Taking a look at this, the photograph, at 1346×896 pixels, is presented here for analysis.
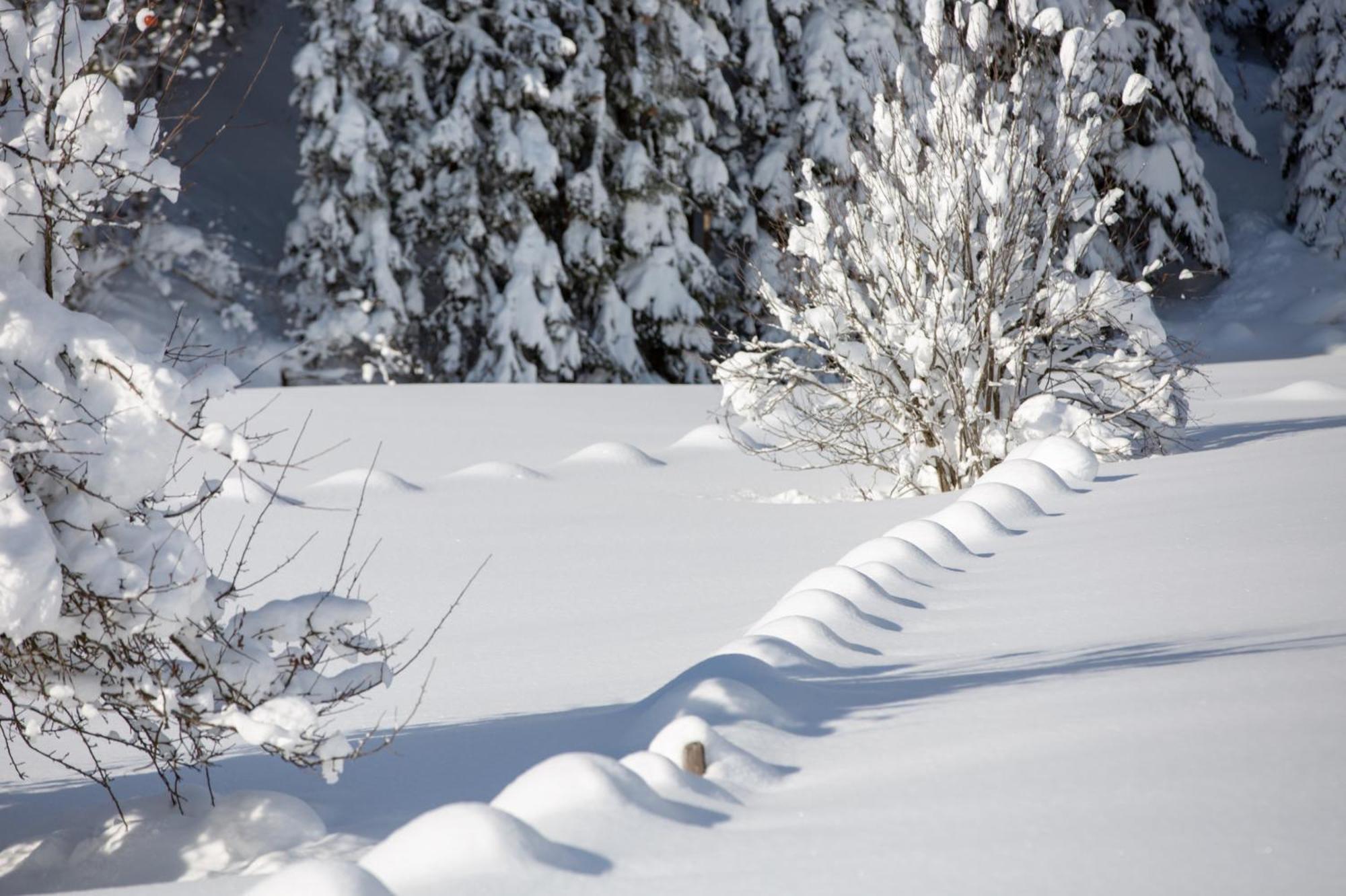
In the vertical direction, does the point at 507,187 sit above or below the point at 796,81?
below

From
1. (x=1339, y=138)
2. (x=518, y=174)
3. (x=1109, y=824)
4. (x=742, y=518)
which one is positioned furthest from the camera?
(x=1339, y=138)

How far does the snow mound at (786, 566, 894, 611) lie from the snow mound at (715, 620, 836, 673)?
1.47ft

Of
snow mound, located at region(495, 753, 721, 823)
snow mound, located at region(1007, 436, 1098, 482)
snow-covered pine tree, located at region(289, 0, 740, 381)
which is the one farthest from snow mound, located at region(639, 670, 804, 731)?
snow-covered pine tree, located at region(289, 0, 740, 381)

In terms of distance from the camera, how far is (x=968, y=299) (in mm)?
6871

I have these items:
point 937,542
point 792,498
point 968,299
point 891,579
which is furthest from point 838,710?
point 792,498

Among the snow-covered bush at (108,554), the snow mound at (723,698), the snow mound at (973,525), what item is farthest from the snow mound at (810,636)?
the snow mound at (973,525)

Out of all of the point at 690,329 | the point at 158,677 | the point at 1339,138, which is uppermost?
the point at 1339,138

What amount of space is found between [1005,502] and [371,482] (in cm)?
388

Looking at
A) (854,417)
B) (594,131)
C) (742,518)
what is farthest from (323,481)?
(594,131)

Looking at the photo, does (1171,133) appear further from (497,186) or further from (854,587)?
(854,587)

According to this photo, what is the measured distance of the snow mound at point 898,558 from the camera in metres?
4.14

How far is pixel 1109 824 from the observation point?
6.47 feet

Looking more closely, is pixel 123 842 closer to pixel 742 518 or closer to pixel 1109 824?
pixel 1109 824

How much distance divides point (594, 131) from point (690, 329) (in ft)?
9.13
